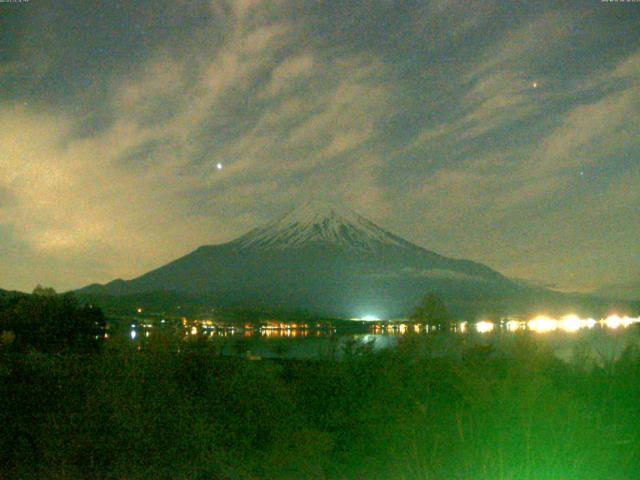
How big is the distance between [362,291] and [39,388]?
11339 cm

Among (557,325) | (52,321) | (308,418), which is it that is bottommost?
(308,418)

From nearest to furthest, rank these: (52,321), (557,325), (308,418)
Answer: (308,418) < (557,325) < (52,321)

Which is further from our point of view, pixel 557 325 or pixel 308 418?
pixel 557 325

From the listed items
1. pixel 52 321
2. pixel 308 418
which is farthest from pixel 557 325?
pixel 52 321

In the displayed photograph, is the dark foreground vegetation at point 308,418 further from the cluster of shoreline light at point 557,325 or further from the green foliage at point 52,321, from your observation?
the green foliage at point 52,321

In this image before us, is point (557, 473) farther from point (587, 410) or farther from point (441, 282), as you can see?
point (441, 282)

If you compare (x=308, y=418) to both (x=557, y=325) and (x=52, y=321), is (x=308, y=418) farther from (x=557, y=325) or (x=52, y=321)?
(x=52, y=321)

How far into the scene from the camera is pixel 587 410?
510 inches

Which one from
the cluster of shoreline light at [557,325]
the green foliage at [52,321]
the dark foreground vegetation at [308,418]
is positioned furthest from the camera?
the green foliage at [52,321]

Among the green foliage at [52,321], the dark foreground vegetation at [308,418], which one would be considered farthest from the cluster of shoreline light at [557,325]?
the green foliage at [52,321]

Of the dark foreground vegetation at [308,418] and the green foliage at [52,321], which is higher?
the green foliage at [52,321]

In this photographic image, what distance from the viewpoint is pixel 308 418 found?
1363 cm

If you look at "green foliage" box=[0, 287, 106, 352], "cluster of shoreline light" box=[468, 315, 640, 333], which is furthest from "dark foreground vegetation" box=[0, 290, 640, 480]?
"green foliage" box=[0, 287, 106, 352]

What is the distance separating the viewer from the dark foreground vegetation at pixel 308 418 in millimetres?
10211
